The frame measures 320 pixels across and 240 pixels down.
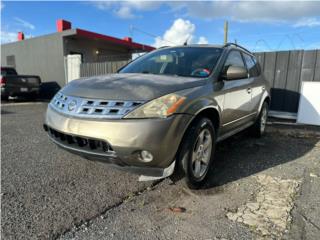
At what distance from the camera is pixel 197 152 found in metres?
2.92

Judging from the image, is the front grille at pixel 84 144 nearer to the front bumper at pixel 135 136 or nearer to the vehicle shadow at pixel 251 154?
the front bumper at pixel 135 136

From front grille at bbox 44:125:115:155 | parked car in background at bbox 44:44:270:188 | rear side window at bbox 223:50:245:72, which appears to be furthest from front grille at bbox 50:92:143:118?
rear side window at bbox 223:50:245:72

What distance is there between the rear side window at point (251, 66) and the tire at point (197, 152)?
2100 millimetres

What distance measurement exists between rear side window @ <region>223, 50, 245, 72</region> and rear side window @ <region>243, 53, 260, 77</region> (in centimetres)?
35

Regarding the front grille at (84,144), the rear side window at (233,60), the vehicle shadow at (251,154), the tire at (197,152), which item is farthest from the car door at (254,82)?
the front grille at (84,144)

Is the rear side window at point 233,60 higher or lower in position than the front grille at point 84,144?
higher

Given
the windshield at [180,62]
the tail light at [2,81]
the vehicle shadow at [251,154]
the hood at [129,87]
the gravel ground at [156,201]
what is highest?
the windshield at [180,62]

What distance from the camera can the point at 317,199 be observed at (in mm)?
2801

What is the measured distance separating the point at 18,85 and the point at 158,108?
36.0 ft

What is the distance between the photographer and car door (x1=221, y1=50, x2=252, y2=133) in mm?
3506

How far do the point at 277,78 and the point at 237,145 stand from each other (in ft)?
12.0

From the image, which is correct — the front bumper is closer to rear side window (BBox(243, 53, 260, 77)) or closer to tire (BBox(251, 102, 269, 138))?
rear side window (BBox(243, 53, 260, 77))

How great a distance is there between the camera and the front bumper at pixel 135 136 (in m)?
2.33

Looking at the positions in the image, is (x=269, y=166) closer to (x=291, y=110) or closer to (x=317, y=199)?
(x=317, y=199)
